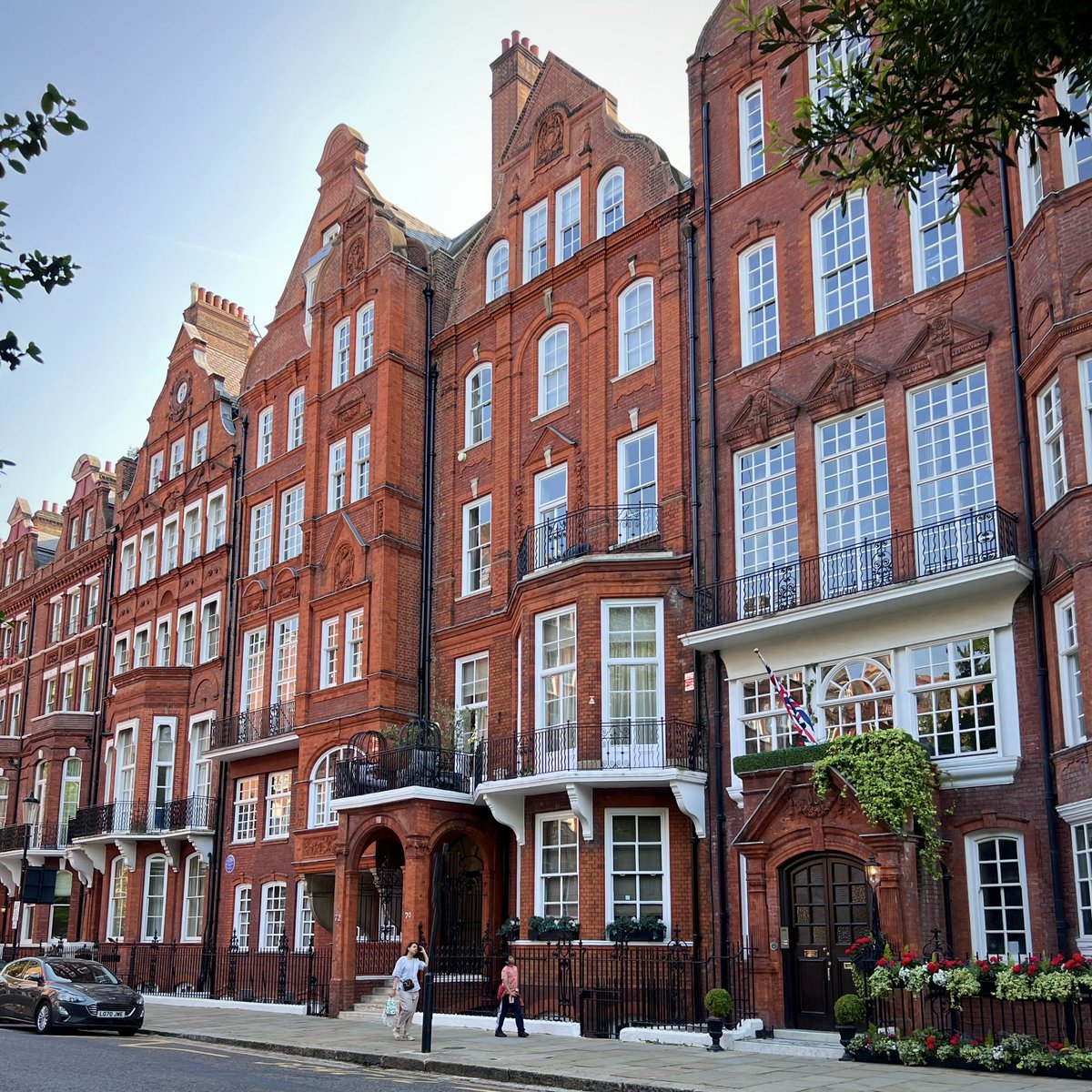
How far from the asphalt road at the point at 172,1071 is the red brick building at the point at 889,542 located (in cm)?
630

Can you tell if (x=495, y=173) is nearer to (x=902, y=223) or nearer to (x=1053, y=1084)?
(x=902, y=223)

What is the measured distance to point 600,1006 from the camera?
20.3 meters

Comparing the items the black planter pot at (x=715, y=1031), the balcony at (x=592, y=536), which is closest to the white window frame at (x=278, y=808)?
the balcony at (x=592, y=536)

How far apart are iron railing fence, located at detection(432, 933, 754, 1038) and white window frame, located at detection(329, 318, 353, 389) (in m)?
15.7

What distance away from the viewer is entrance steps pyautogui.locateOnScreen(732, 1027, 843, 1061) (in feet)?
57.0

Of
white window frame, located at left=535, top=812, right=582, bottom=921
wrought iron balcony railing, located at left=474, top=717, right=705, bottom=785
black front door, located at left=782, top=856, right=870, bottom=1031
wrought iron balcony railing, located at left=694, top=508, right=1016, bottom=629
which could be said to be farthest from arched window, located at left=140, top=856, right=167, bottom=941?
black front door, located at left=782, top=856, right=870, bottom=1031

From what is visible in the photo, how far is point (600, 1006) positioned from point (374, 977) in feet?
23.7

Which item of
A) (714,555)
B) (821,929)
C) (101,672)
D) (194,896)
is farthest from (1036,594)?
(101,672)

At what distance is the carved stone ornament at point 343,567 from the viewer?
3034 cm

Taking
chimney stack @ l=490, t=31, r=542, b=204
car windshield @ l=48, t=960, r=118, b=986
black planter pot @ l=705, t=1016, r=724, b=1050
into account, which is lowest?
black planter pot @ l=705, t=1016, r=724, b=1050

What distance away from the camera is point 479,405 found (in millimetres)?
29609

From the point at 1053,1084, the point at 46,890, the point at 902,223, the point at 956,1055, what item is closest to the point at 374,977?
the point at 46,890

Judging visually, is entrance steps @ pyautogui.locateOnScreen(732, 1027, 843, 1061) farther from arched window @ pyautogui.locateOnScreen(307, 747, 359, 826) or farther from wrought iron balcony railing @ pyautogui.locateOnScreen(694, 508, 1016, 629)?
arched window @ pyautogui.locateOnScreen(307, 747, 359, 826)

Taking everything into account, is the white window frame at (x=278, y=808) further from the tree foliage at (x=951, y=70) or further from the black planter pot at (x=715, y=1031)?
the tree foliage at (x=951, y=70)
